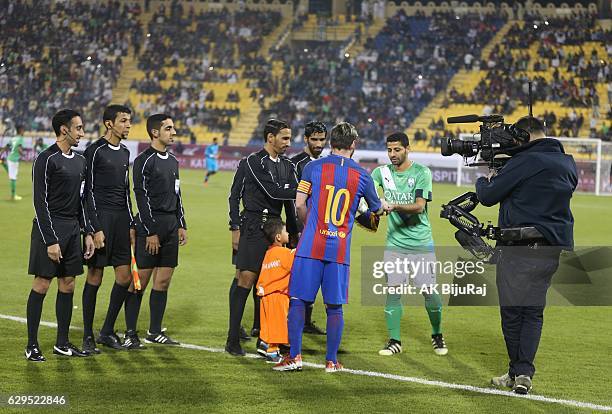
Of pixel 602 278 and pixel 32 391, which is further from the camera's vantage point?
pixel 602 278

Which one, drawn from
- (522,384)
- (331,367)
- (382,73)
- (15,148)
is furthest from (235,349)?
(382,73)

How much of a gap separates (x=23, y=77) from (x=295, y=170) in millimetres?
44152

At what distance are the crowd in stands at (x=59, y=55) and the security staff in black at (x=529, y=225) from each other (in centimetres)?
4187

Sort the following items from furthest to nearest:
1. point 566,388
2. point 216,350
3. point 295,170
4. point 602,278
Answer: point 602,278 → point 295,170 → point 216,350 → point 566,388

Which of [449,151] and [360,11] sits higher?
A: [360,11]

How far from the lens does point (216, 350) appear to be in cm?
873

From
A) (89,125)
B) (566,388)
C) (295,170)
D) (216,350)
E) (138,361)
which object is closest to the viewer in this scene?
(566,388)

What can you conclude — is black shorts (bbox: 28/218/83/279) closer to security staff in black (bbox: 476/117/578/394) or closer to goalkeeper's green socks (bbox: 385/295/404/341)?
goalkeeper's green socks (bbox: 385/295/404/341)

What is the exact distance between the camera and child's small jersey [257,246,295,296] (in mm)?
8555

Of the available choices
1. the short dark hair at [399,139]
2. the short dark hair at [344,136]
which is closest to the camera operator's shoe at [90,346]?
the short dark hair at [344,136]

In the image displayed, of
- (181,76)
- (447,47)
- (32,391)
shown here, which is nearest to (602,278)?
(32,391)

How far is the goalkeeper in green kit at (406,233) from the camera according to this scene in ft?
29.1

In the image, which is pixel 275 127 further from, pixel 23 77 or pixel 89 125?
pixel 23 77

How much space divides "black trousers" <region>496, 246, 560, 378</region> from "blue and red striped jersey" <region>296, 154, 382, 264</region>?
127cm
